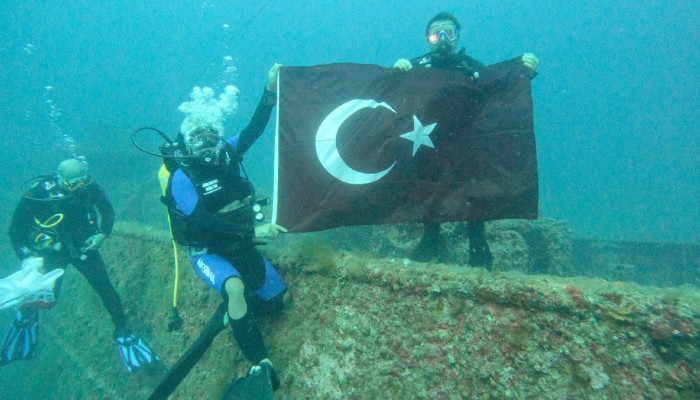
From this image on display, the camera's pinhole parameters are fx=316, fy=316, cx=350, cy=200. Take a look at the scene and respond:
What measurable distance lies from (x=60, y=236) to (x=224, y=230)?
13.7 feet

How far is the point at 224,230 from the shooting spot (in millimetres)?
3309

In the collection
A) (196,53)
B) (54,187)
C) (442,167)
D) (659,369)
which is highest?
(196,53)

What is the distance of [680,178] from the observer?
74.1 m

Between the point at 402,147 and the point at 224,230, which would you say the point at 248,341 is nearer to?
the point at 224,230


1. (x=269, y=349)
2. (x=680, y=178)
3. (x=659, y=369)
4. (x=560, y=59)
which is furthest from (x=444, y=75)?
(x=560, y=59)

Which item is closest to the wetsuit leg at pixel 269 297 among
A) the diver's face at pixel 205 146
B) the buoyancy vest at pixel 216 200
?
the buoyancy vest at pixel 216 200

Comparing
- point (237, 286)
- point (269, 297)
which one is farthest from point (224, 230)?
point (269, 297)

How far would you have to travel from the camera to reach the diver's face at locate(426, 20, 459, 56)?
3973mm

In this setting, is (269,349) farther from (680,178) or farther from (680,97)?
(680,97)

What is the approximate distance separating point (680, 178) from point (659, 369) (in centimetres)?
10491

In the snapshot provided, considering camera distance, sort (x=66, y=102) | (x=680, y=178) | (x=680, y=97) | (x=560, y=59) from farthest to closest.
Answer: (x=560, y=59)
(x=680, y=97)
(x=66, y=102)
(x=680, y=178)

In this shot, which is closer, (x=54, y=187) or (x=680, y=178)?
(x=54, y=187)

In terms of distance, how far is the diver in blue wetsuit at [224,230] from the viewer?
319cm

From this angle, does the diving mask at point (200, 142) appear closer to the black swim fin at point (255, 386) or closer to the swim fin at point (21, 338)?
the black swim fin at point (255, 386)
